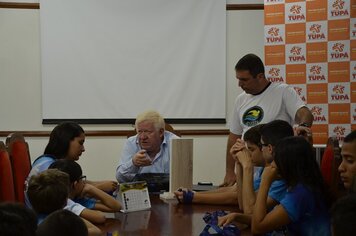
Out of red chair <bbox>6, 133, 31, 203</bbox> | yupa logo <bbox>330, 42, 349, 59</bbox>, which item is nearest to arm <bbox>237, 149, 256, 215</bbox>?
red chair <bbox>6, 133, 31, 203</bbox>

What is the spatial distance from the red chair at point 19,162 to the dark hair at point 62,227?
1846 mm

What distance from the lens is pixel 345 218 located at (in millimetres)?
1221

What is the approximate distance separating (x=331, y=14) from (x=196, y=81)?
1.49 meters

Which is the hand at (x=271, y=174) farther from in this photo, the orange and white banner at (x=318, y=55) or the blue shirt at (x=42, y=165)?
the orange and white banner at (x=318, y=55)

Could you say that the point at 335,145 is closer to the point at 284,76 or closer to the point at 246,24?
the point at 284,76

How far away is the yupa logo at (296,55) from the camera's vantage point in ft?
14.8

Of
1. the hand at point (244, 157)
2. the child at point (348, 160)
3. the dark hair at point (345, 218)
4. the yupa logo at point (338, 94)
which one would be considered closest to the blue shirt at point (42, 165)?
the hand at point (244, 157)

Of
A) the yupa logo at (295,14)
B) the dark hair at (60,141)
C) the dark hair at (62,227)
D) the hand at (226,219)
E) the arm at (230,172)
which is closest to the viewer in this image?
the dark hair at (62,227)

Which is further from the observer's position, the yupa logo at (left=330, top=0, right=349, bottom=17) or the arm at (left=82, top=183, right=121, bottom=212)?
the yupa logo at (left=330, top=0, right=349, bottom=17)

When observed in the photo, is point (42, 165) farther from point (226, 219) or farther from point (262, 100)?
point (262, 100)

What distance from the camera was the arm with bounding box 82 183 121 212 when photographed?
2.26 meters

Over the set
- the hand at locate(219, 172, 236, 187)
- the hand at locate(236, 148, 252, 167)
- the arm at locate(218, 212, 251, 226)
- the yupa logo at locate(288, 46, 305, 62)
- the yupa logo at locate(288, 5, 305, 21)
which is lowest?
the hand at locate(219, 172, 236, 187)

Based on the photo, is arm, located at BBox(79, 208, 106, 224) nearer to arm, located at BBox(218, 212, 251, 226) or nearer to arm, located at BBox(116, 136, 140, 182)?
arm, located at BBox(218, 212, 251, 226)

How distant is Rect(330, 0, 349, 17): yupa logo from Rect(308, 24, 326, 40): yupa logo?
177 millimetres
